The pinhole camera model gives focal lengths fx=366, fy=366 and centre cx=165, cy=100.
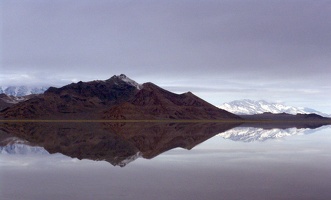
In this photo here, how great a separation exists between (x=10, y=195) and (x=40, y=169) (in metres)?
8.28

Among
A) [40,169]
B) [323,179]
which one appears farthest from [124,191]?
[323,179]

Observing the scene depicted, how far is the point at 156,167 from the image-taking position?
991 inches

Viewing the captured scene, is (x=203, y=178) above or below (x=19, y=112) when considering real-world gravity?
below

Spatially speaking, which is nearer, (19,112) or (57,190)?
(57,190)

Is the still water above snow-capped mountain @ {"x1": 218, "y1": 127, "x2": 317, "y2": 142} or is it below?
below

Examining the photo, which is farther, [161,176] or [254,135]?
[254,135]

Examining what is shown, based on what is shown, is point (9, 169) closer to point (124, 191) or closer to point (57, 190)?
point (57, 190)

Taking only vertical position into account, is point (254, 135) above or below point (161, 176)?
above

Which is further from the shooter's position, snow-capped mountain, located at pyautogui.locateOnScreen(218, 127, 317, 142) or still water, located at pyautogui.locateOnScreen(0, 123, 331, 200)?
snow-capped mountain, located at pyautogui.locateOnScreen(218, 127, 317, 142)

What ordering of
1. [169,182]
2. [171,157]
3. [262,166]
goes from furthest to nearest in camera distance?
[171,157]
[262,166]
[169,182]

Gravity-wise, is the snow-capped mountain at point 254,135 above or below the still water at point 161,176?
above

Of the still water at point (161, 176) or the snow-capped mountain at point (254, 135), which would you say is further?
the snow-capped mountain at point (254, 135)

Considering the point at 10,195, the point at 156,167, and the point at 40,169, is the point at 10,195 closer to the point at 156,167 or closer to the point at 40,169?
the point at 40,169

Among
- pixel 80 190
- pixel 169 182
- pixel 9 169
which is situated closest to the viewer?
pixel 80 190
